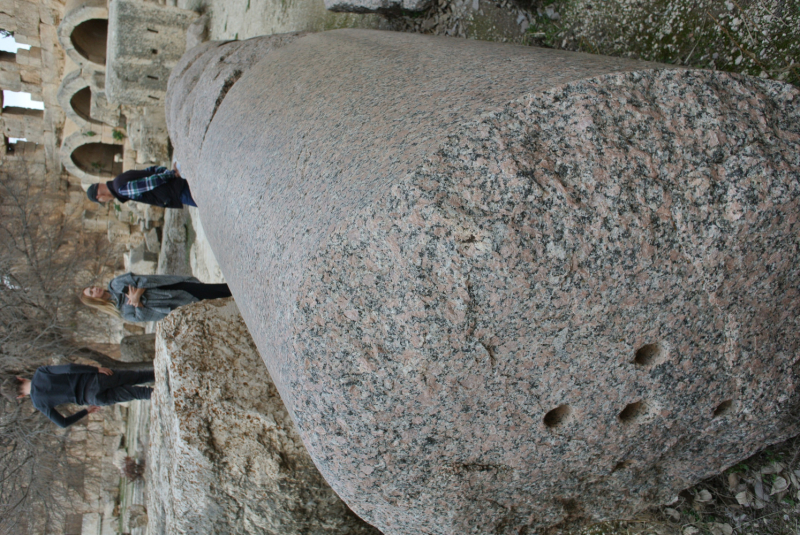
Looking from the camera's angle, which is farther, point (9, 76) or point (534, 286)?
point (9, 76)

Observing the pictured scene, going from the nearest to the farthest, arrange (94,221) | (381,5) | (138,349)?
(381,5), (138,349), (94,221)

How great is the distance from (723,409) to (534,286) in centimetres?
75

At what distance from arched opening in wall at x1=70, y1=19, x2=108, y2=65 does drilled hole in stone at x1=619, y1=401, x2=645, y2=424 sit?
747cm

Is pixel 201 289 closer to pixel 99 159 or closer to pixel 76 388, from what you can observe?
pixel 76 388

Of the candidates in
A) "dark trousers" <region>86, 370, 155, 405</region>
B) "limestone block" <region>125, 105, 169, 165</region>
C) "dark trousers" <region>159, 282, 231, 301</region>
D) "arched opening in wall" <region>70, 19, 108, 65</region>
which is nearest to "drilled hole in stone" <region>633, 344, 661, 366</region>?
"dark trousers" <region>159, 282, 231, 301</region>

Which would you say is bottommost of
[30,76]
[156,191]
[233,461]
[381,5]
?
[30,76]

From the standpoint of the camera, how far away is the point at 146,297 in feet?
12.2

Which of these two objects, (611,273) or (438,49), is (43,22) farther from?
(611,273)

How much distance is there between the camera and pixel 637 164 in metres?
1.28

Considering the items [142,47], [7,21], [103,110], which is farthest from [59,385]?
[7,21]

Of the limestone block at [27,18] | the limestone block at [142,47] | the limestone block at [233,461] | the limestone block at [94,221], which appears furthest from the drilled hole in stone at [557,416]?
the limestone block at [27,18]

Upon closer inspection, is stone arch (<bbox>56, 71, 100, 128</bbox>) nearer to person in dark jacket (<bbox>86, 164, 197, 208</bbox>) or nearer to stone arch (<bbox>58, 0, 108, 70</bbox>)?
stone arch (<bbox>58, 0, 108, 70</bbox>)

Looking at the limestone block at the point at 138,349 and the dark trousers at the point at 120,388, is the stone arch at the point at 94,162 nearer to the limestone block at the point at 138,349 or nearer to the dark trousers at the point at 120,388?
the limestone block at the point at 138,349

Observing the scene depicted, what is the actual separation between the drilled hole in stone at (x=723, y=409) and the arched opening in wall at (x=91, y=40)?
299 inches
